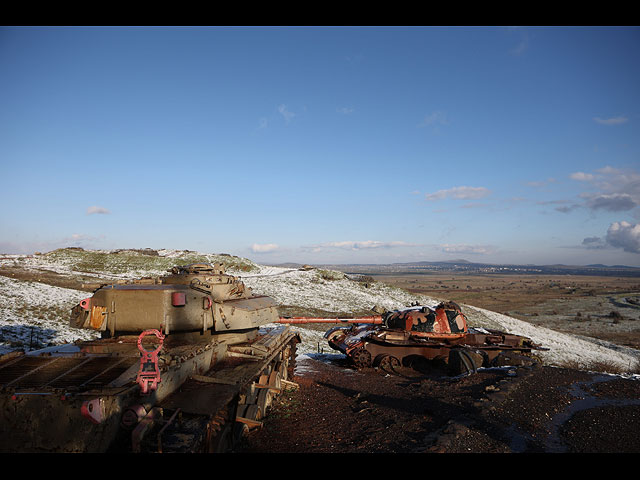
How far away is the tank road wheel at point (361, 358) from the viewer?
14594mm

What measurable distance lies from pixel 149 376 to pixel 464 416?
6596 millimetres

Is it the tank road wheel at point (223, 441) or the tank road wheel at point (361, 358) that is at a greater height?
the tank road wheel at point (223, 441)

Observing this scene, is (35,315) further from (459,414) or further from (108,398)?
(459,414)

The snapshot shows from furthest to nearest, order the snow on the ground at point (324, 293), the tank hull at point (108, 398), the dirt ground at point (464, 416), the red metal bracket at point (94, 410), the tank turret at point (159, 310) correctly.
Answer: the snow on the ground at point (324, 293) → the tank turret at point (159, 310) → the dirt ground at point (464, 416) → the tank hull at point (108, 398) → the red metal bracket at point (94, 410)

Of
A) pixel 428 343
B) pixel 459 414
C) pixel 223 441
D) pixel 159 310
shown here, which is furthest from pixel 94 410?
pixel 428 343

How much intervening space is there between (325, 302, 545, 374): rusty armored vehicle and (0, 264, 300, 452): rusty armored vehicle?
5674mm

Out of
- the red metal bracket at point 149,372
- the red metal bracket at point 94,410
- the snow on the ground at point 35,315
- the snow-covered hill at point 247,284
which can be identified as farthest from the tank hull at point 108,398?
the snow on the ground at point 35,315

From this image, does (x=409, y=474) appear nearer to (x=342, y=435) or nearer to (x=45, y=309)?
(x=342, y=435)

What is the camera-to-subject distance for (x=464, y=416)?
839 centimetres

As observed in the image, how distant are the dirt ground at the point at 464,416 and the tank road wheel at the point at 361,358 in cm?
179

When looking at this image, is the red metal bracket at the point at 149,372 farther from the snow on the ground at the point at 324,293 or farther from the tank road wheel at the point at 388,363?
the snow on the ground at the point at 324,293

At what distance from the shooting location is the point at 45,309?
1955 centimetres

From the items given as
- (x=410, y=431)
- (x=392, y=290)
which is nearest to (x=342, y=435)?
(x=410, y=431)

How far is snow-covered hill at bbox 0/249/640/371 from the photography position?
671 inches
